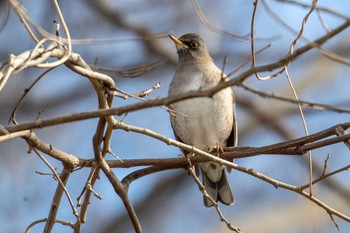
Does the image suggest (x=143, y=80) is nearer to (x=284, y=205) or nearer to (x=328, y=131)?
(x=284, y=205)

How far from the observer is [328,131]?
4.47 metres

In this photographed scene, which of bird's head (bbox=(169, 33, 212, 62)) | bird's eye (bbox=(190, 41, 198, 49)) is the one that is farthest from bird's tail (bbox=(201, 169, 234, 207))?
bird's eye (bbox=(190, 41, 198, 49))

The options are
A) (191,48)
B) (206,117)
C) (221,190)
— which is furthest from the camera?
(191,48)

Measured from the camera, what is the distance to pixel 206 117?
22.7 ft

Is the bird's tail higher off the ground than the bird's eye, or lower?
lower

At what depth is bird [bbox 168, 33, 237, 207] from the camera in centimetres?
689

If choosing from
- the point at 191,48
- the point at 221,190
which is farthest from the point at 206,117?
the point at 191,48

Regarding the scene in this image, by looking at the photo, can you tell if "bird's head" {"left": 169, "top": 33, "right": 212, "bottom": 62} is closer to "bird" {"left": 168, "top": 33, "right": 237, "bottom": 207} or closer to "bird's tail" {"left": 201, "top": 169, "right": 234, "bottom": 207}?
"bird" {"left": 168, "top": 33, "right": 237, "bottom": 207}

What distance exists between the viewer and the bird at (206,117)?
6887 millimetres

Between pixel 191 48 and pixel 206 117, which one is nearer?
pixel 206 117

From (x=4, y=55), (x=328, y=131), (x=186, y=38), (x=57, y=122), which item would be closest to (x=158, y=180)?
(x=4, y=55)

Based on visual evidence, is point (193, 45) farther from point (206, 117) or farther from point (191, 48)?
point (206, 117)

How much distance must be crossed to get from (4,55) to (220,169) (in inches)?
156

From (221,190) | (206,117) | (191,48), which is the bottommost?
(221,190)
